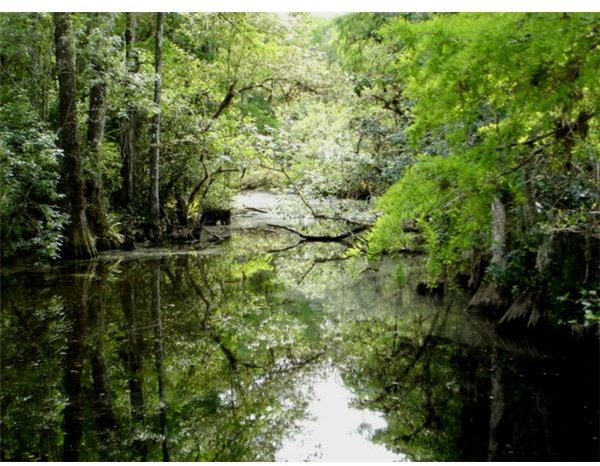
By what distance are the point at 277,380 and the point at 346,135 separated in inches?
397

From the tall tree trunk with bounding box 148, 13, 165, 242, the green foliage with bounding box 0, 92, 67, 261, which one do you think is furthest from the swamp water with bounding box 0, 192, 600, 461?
the tall tree trunk with bounding box 148, 13, 165, 242

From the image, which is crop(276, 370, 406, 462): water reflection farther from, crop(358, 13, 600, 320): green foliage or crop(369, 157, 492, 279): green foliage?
crop(369, 157, 492, 279): green foliage

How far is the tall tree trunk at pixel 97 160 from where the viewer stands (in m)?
12.0

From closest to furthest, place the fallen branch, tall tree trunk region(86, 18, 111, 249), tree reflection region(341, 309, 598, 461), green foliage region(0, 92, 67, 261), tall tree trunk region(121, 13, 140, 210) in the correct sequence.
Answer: tree reflection region(341, 309, 598, 461) → green foliage region(0, 92, 67, 261) → tall tree trunk region(86, 18, 111, 249) → the fallen branch → tall tree trunk region(121, 13, 140, 210)

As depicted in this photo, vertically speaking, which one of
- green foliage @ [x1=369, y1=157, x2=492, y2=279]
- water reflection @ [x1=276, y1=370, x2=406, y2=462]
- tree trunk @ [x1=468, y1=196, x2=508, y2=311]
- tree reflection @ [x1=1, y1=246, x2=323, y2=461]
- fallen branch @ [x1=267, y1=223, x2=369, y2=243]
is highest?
green foliage @ [x1=369, y1=157, x2=492, y2=279]

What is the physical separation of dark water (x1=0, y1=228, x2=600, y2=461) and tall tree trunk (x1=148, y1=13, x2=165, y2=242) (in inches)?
197

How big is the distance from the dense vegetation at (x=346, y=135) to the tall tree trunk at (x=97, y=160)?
0.11ft

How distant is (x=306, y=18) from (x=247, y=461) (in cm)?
1280

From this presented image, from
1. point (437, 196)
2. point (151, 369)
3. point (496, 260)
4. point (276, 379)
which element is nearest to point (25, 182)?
point (151, 369)

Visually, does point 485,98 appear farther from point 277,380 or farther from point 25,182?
→ point 25,182

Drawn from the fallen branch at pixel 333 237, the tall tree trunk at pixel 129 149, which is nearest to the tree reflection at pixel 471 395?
the fallen branch at pixel 333 237

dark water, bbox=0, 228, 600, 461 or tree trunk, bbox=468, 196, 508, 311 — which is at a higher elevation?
tree trunk, bbox=468, 196, 508, 311

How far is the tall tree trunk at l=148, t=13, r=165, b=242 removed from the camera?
1334cm
